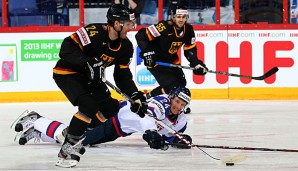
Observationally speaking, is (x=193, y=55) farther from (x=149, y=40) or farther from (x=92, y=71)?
(x=92, y=71)


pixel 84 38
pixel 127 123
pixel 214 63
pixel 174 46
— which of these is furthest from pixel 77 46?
pixel 214 63

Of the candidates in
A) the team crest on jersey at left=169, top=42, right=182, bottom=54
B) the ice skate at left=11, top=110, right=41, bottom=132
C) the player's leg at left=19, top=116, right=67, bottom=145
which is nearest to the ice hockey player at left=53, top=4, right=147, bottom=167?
the player's leg at left=19, top=116, right=67, bottom=145

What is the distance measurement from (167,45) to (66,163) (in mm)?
3289

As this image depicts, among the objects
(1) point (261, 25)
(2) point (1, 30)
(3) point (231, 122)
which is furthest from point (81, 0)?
(3) point (231, 122)

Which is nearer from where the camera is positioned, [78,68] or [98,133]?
[78,68]

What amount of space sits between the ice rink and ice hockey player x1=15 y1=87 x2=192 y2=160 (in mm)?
96

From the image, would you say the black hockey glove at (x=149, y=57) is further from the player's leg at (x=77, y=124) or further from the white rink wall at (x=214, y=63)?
the player's leg at (x=77, y=124)

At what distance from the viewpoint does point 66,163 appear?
5164 millimetres

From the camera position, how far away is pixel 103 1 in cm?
1065

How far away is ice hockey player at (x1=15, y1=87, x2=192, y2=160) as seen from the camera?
582 centimetres

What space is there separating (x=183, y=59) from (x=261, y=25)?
105 centimetres

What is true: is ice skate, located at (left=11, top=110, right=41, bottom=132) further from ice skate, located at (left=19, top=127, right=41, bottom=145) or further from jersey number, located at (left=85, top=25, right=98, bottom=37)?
jersey number, located at (left=85, top=25, right=98, bottom=37)

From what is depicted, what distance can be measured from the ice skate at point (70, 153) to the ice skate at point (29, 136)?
1.02m

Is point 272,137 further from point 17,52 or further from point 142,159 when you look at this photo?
point 17,52
